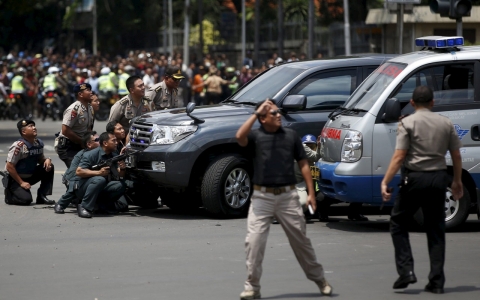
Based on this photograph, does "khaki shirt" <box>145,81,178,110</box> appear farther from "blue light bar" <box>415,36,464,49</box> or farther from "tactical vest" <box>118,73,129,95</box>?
"tactical vest" <box>118,73,129,95</box>

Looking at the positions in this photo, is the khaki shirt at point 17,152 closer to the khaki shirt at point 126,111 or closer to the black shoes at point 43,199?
the black shoes at point 43,199

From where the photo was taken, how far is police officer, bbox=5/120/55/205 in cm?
1248

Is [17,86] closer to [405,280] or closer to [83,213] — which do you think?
[83,213]

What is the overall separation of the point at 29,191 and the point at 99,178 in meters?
1.68

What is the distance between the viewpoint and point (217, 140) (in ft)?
36.3

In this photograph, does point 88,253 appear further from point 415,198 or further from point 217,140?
point 415,198

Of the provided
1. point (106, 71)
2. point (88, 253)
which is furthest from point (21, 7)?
point (88, 253)

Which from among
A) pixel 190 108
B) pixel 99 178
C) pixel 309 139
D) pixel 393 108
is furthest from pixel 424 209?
pixel 99 178

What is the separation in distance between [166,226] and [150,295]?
11.9 ft

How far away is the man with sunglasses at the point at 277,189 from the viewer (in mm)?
7074

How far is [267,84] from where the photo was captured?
11.9 m

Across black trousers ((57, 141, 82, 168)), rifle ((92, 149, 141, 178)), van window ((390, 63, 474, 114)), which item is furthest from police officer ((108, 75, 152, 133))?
van window ((390, 63, 474, 114))

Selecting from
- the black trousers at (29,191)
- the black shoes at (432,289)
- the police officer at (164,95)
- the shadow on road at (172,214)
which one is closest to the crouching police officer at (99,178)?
the shadow on road at (172,214)

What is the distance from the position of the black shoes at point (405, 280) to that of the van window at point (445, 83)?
3.21 m
